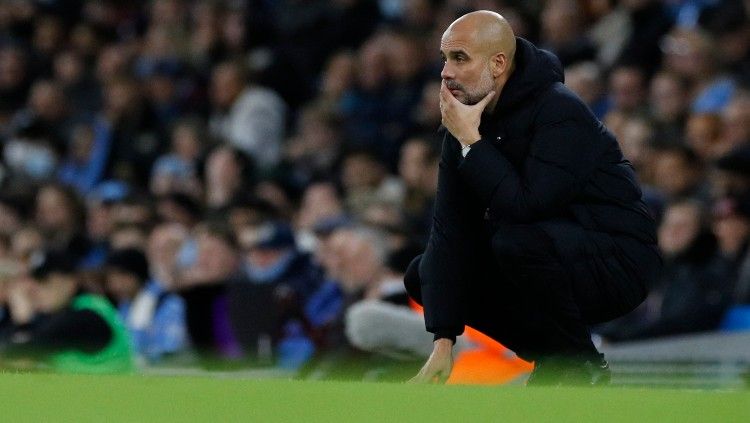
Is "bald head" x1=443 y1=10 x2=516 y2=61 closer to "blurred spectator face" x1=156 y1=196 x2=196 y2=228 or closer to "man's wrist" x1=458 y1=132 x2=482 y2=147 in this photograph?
"man's wrist" x1=458 y1=132 x2=482 y2=147

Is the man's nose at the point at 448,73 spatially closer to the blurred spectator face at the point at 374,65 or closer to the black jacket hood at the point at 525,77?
the black jacket hood at the point at 525,77

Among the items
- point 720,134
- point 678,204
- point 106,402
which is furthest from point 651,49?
point 106,402

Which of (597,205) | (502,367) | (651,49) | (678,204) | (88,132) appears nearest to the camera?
(597,205)

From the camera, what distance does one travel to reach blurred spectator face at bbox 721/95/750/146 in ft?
27.9

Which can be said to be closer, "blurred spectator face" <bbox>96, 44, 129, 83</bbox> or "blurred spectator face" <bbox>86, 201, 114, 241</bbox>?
"blurred spectator face" <bbox>86, 201, 114, 241</bbox>

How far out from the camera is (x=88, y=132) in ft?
43.7

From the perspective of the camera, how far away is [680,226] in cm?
790

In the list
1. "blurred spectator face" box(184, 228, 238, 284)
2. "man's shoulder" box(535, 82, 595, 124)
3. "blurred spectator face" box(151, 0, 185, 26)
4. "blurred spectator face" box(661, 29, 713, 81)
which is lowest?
"blurred spectator face" box(184, 228, 238, 284)

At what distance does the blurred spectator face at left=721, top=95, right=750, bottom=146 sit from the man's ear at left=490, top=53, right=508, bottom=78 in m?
3.77

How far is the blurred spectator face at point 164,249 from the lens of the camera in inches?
398

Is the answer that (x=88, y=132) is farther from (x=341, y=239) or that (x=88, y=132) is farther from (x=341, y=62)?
(x=341, y=239)

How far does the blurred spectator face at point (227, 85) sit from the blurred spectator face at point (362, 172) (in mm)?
2565

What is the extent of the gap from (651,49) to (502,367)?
13.2 ft

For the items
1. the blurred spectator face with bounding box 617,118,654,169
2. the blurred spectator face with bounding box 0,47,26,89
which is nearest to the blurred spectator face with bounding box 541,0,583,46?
the blurred spectator face with bounding box 617,118,654,169
